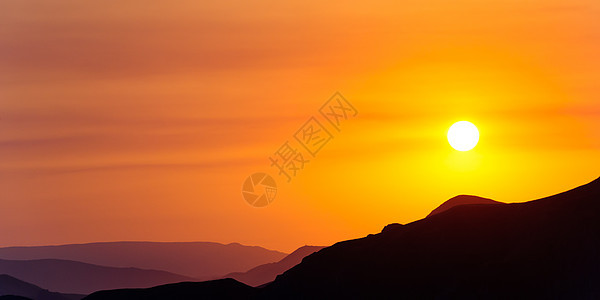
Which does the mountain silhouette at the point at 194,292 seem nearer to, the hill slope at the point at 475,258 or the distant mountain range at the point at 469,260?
the distant mountain range at the point at 469,260

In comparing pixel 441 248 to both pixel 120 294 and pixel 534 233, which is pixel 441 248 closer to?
pixel 534 233

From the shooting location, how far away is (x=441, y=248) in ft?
519

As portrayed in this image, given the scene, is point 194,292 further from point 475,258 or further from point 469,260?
point 475,258

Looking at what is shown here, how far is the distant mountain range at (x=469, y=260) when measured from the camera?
13900 centimetres

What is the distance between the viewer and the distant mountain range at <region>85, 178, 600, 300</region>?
13900 cm

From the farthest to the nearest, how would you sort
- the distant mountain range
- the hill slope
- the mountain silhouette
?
the mountain silhouette, the distant mountain range, the hill slope

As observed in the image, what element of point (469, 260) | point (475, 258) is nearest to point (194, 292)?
point (469, 260)

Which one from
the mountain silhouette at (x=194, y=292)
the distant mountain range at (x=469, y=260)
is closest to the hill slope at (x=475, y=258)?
the distant mountain range at (x=469, y=260)

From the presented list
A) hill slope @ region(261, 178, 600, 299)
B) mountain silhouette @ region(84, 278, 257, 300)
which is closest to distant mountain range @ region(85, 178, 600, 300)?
hill slope @ region(261, 178, 600, 299)

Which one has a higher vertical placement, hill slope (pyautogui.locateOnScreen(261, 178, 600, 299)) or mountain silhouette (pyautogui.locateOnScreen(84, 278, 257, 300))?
mountain silhouette (pyautogui.locateOnScreen(84, 278, 257, 300))

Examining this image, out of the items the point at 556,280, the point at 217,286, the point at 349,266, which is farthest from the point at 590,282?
the point at 217,286

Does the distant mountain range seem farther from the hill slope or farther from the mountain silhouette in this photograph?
the mountain silhouette

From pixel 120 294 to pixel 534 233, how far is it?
8035 cm

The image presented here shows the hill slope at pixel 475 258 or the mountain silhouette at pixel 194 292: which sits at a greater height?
the mountain silhouette at pixel 194 292
